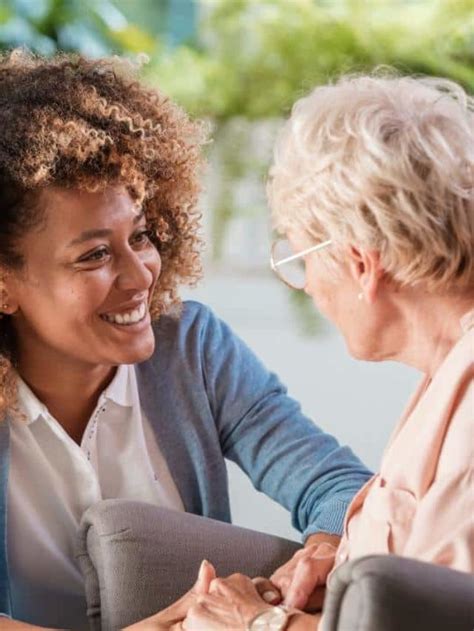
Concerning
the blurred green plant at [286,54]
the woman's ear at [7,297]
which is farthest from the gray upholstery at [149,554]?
the blurred green plant at [286,54]

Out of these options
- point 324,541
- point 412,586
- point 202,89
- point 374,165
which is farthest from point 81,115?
point 202,89

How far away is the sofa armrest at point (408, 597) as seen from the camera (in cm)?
125

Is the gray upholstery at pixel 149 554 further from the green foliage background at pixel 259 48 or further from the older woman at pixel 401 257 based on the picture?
the green foliage background at pixel 259 48

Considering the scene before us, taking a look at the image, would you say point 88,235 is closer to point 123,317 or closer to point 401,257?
point 123,317

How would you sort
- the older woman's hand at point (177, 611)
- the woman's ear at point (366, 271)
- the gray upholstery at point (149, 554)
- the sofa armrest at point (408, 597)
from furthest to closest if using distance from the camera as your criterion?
the gray upholstery at point (149, 554)
the older woman's hand at point (177, 611)
the woman's ear at point (366, 271)
the sofa armrest at point (408, 597)

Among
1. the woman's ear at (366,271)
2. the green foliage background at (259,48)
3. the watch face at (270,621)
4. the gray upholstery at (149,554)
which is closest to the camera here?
the woman's ear at (366,271)

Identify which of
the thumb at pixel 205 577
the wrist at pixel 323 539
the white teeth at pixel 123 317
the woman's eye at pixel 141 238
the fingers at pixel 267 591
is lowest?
the fingers at pixel 267 591

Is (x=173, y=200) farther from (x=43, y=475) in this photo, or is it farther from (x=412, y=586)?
(x=412, y=586)

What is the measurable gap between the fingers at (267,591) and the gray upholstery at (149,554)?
0.29ft

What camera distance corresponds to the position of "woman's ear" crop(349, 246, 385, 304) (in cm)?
147

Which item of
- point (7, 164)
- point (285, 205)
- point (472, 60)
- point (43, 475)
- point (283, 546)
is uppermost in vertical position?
point (472, 60)

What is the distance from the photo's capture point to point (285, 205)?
5.05 feet

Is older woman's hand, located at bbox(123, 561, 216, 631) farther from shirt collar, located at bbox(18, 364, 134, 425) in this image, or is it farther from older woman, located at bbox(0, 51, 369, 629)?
shirt collar, located at bbox(18, 364, 134, 425)

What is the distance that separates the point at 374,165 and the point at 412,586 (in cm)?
48
